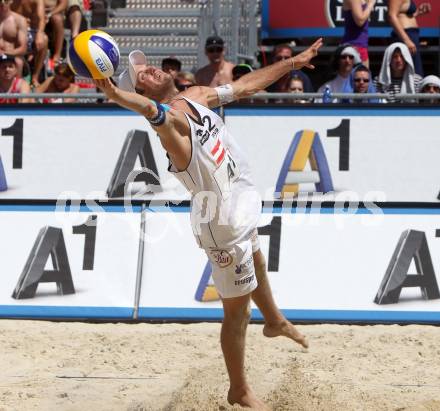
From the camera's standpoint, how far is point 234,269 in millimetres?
4930

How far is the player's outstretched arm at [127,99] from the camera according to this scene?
167 inches

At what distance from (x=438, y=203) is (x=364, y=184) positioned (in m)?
0.63

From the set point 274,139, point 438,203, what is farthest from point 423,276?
point 274,139

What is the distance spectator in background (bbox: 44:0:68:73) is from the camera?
35.4ft

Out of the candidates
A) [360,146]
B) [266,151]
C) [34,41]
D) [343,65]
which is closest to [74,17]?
[34,41]

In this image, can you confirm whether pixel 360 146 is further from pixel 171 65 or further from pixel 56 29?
pixel 56 29

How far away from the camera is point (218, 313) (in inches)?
294

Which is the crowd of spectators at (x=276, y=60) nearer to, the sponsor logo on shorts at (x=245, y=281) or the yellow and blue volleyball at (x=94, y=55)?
the sponsor logo on shorts at (x=245, y=281)

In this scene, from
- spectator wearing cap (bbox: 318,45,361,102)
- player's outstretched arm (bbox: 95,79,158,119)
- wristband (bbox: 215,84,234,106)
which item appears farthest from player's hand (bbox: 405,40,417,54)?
player's outstretched arm (bbox: 95,79,158,119)

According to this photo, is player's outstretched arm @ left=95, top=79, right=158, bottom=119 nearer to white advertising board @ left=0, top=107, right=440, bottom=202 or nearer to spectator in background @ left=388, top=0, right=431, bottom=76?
white advertising board @ left=0, top=107, right=440, bottom=202

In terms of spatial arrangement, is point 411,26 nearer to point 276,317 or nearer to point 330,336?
point 330,336

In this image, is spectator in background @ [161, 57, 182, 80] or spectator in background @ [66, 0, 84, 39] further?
spectator in background @ [66, 0, 84, 39]

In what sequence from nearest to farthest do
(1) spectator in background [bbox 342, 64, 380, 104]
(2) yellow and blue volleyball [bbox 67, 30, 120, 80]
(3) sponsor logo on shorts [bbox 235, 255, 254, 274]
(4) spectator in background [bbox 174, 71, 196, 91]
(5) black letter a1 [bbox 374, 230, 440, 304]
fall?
(2) yellow and blue volleyball [bbox 67, 30, 120, 80] < (3) sponsor logo on shorts [bbox 235, 255, 254, 274] < (5) black letter a1 [bbox 374, 230, 440, 304] < (1) spectator in background [bbox 342, 64, 380, 104] < (4) spectator in background [bbox 174, 71, 196, 91]

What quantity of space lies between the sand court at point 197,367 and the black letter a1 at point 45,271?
288 millimetres
